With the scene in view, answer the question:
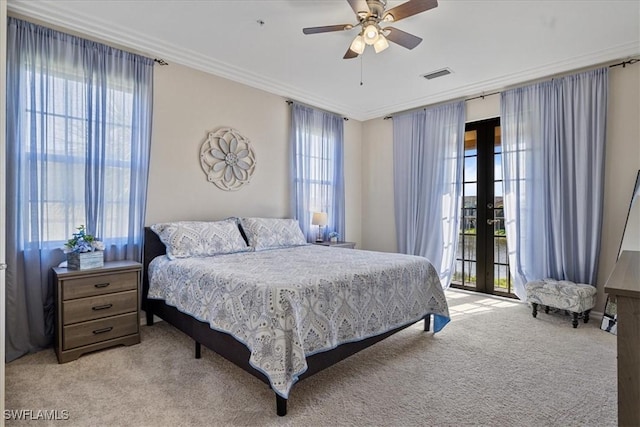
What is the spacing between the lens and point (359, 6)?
A: 7.75 ft

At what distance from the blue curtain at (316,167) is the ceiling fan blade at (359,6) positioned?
7.57 feet

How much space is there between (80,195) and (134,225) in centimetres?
51

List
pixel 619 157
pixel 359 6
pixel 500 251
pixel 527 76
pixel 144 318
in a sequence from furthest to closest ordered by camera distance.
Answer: pixel 500 251 → pixel 527 76 → pixel 619 157 → pixel 144 318 → pixel 359 6

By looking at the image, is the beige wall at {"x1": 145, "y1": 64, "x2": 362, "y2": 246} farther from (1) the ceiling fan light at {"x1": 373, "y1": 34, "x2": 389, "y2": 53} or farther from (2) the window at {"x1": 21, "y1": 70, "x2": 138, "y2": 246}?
(1) the ceiling fan light at {"x1": 373, "y1": 34, "x2": 389, "y2": 53}

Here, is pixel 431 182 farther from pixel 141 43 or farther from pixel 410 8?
pixel 141 43

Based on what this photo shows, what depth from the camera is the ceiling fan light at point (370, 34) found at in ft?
8.04

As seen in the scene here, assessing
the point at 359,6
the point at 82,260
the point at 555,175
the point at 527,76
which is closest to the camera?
the point at 359,6

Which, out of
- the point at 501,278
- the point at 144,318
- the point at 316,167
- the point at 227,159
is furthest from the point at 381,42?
the point at 501,278

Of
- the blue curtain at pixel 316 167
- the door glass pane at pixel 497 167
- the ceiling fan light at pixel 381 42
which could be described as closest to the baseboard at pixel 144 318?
the blue curtain at pixel 316 167

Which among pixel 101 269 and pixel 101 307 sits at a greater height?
pixel 101 269

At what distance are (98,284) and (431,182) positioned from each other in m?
4.17

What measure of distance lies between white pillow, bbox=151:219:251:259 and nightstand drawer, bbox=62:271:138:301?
37 cm

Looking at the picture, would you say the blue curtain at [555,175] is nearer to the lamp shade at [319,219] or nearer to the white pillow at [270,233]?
the lamp shade at [319,219]

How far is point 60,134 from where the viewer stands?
2.78 meters
